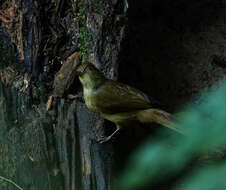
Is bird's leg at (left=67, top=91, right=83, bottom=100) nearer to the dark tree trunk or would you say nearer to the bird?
the dark tree trunk

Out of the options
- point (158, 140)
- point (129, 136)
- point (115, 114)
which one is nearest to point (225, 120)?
point (158, 140)

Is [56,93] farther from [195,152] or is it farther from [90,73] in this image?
[195,152]

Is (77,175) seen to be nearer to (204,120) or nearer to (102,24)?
(102,24)

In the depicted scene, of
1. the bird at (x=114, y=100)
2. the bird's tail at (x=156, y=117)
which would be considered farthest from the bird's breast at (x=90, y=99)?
the bird's tail at (x=156, y=117)

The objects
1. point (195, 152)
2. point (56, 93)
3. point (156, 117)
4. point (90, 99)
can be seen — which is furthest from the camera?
point (56, 93)

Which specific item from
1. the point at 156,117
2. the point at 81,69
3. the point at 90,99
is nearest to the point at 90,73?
the point at 81,69

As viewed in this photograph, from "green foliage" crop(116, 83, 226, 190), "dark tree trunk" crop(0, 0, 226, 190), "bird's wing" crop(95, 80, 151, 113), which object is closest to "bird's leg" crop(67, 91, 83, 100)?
"dark tree trunk" crop(0, 0, 226, 190)

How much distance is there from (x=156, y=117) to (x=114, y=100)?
0.33 meters

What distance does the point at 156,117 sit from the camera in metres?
2.60

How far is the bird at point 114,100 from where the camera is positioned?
104 inches

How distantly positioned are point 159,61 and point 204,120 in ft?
9.97

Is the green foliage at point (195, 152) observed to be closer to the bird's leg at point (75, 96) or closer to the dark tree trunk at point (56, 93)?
the dark tree trunk at point (56, 93)

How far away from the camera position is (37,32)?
114 inches

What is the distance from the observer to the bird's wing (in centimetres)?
264
